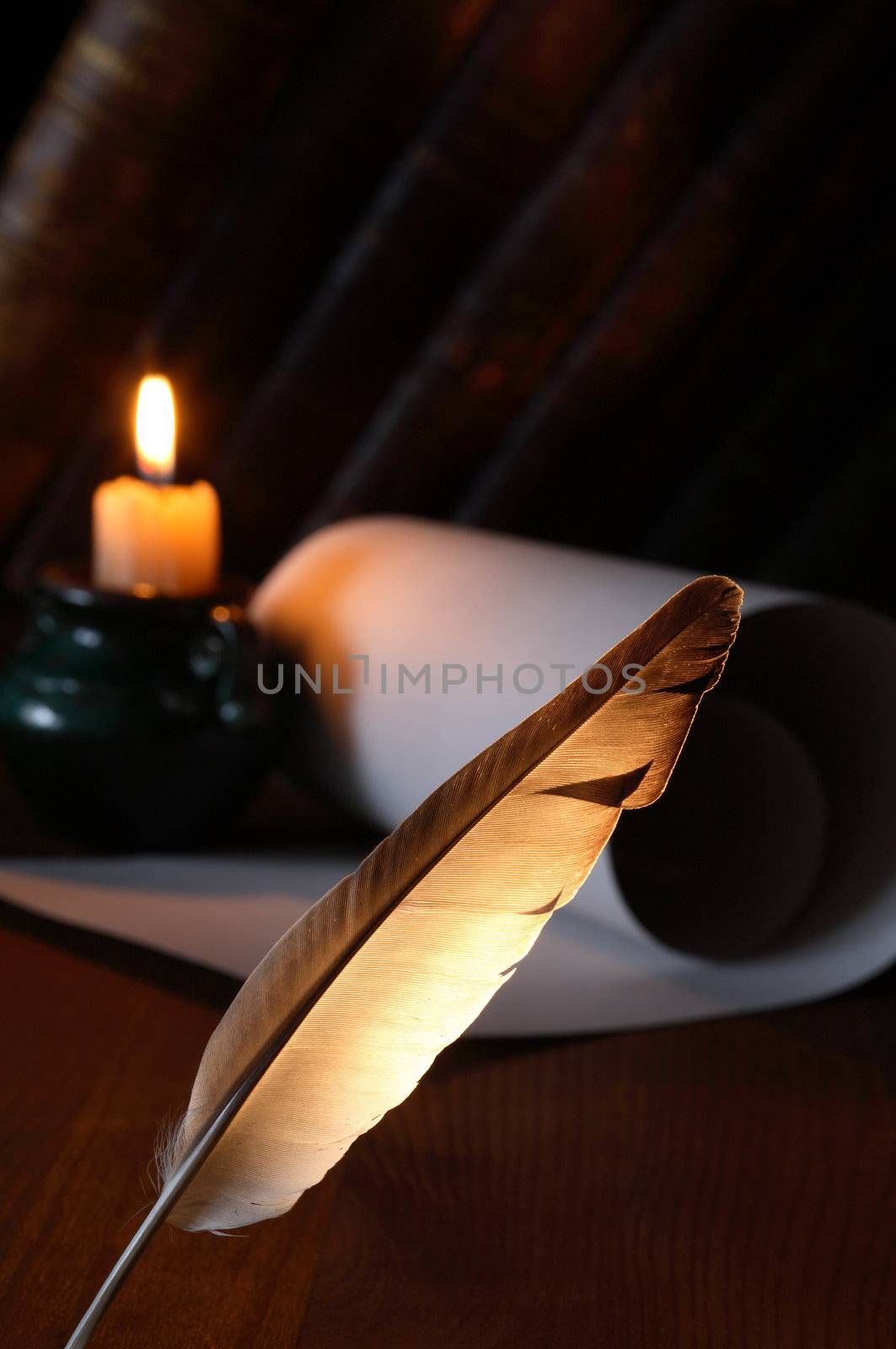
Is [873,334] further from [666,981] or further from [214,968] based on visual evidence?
[214,968]

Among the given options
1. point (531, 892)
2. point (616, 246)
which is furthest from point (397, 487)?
point (531, 892)

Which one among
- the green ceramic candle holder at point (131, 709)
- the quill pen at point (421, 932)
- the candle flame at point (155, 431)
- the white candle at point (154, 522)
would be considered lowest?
the green ceramic candle holder at point (131, 709)

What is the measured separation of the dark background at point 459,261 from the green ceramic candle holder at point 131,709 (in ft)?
1.78

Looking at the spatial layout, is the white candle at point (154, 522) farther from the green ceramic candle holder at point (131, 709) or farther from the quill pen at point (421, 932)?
the quill pen at point (421, 932)

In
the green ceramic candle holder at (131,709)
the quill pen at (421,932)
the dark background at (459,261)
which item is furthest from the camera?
the dark background at (459,261)

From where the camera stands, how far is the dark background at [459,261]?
124 cm

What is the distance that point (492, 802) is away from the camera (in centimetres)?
44

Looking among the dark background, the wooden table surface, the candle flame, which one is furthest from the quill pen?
the dark background

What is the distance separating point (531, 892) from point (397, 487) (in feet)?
3.59

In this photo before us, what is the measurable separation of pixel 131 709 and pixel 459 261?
0.76 metres

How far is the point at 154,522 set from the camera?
924 mm

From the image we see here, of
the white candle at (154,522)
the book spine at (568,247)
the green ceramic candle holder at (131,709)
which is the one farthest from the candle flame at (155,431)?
the book spine at (568,247)

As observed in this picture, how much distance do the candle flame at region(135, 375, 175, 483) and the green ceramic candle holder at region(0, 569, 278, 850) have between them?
0.35 feet

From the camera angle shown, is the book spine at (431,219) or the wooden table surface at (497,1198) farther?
the book spine at (431,219)
